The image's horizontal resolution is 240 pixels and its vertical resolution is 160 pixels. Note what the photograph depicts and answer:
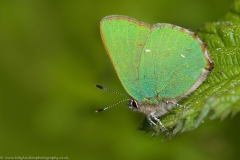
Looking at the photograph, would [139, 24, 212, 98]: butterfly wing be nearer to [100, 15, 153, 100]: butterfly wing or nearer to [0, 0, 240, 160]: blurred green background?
[100, 15, 153, 100]: butterfly wing

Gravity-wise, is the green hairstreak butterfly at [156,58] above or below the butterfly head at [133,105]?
above

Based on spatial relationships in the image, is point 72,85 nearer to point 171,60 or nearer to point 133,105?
point 133,105

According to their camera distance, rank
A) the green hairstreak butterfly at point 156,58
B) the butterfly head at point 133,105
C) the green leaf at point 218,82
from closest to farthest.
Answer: the green leaf at point 218,82 < the green hairstreak butterfly at point 156,58 < the butterfly head at point 133,105

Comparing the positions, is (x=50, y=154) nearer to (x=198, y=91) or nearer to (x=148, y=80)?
(x=148, y=80)

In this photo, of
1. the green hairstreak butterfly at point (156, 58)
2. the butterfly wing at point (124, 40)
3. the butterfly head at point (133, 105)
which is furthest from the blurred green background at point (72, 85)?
the butterfly wing at point (124, 40)

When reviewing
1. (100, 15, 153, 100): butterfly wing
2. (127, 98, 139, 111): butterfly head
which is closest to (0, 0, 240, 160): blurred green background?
(127, 98, 139, 111): butterfly head

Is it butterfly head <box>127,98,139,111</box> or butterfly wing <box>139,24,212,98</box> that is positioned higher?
butterfly wing <box>139,24,212,98</box>

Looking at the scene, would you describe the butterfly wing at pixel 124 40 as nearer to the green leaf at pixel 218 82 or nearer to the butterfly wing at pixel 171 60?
the butterfly wing at pixel 171 60
